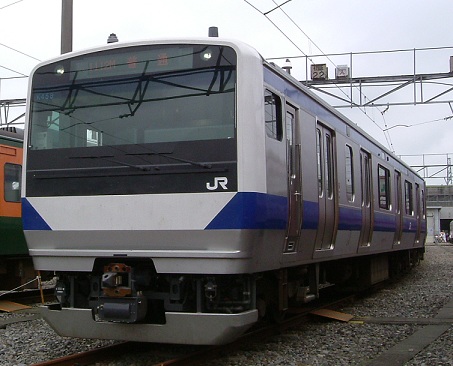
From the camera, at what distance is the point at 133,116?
6395 millimetres

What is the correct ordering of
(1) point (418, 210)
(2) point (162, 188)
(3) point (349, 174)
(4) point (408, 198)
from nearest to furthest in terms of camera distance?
(2) point (162, 188)
(3) point (349, 174)
(4) point (408, 198)
(1) point (418, 210)

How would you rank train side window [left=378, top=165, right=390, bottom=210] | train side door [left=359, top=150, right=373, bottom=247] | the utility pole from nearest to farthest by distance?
train side door [left=359, top=150, right=373, bottom=247] < the utility pole < train side window [left=378, top=165, right=390, bottom=210]

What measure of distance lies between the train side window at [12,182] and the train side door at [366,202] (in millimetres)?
5831

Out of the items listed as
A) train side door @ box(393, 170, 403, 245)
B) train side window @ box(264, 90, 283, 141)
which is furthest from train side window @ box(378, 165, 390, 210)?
train side window @ box(264, 90, 283, 141)

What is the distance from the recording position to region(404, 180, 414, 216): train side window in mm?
16078

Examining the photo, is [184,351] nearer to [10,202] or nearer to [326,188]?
[326,188]

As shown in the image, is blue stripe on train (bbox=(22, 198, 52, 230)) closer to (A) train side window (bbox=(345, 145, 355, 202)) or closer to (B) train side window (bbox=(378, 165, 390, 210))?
(A) train side window (bbox=(345, 145, 355, 202))

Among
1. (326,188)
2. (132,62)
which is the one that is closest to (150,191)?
(132,62)

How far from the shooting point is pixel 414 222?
1725 centimetres

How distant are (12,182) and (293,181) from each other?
Result: 6145 mm

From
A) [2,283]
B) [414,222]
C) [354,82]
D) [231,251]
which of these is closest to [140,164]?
[231,251]

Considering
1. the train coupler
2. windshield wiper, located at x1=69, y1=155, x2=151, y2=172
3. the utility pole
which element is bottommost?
the train coupler

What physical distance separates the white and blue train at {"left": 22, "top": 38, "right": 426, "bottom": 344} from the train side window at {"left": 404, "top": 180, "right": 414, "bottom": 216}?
9.48 m

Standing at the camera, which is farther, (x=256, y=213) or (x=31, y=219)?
(x=31, y=219)
